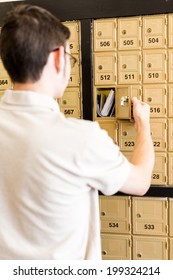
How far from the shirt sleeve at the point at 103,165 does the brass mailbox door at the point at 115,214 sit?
65 cm

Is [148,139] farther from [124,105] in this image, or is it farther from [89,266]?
[124,105]

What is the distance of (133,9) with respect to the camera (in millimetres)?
1278

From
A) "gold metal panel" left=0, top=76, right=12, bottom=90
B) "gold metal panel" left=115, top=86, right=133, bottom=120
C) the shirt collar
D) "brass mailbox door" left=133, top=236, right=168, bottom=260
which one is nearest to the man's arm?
the shirt collar

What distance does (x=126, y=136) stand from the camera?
1.34 m

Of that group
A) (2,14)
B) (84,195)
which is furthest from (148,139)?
(2,14)

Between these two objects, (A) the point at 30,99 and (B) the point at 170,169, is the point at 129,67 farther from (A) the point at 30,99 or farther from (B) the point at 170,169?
(A) the point at 30,99

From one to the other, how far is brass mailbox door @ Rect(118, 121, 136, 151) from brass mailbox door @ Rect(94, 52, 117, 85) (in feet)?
0.55

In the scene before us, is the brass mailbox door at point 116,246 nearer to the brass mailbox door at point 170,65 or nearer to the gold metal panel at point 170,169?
the gold metal panel at point 170,169

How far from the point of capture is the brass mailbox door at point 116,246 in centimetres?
137

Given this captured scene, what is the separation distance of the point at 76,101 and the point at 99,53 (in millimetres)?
203

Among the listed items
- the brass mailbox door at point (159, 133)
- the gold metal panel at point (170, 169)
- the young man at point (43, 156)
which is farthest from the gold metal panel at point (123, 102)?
the young man at point (43, 156)

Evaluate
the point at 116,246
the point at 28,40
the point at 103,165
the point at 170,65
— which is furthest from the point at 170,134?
the point at 28,40

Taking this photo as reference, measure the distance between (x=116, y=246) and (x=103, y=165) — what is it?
2.55 feet

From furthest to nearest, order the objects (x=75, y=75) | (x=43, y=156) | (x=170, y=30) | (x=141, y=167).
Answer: (x=75, y=75)
(x=170, y=30)
(x=141, y=167)
(x=43, y=156)
